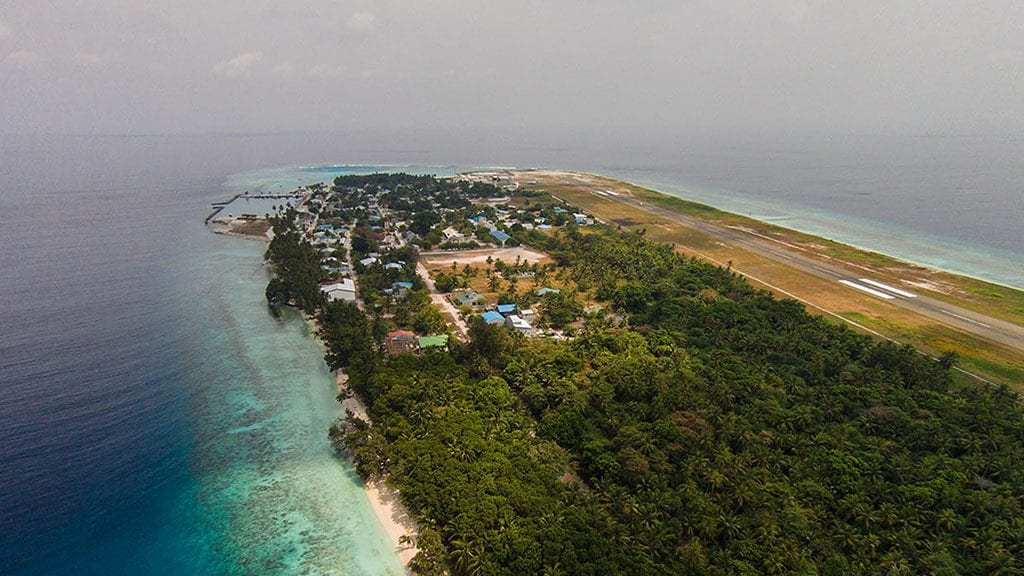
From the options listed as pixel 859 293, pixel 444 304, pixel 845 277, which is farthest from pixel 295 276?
pixel 845 277

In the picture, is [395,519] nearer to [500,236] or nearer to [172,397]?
[172,397]

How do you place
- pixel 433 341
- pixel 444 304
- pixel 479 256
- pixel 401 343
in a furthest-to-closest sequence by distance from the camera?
pixel 479 256, pixel 444 304, pixel 433 341, pixel 401 343

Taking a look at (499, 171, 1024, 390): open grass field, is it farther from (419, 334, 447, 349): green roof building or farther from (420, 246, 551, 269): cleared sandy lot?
(419, 334, 447, 349): green roof building

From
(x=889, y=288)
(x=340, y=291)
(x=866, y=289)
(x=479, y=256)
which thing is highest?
(x=479, y=256)

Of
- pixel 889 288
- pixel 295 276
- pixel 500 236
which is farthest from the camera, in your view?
pixel 500 236

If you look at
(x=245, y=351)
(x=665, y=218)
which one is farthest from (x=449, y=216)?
(x=245, y=351)

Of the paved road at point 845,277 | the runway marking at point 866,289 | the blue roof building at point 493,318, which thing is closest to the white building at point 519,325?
the blue roof building at point 493,318
